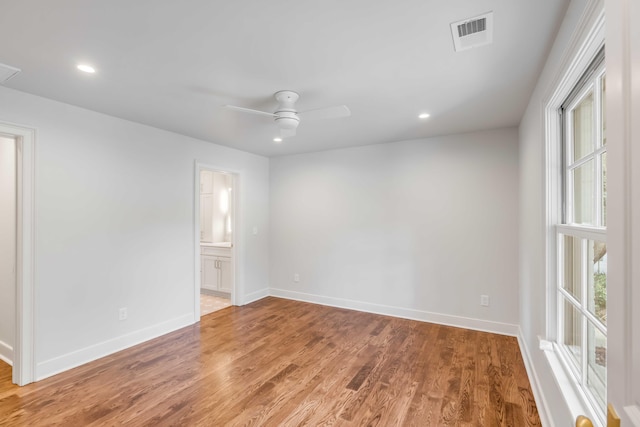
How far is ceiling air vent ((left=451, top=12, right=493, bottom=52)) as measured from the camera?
61.9 inches

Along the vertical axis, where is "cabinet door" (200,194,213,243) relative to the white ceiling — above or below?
below

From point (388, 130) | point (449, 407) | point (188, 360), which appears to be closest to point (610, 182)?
point (449, 407)

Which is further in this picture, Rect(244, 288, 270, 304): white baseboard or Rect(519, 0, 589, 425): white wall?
Rect(244, 288, 270, 304): white baseboard

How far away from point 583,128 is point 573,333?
115 cm

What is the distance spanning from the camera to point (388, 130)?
11.8 ft

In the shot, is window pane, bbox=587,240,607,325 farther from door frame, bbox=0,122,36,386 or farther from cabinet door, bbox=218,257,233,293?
cabinet door, bbox=218,257,233,293

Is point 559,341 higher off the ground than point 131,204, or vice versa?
point 131,204

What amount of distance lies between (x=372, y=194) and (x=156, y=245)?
9.35 ft

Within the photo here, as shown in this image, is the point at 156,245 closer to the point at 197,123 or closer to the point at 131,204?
the point at 131,204

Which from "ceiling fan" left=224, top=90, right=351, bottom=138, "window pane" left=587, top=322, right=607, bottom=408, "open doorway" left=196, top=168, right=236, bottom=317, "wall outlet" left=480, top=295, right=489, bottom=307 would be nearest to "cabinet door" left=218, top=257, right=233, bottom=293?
"open doorway" left=196, top=168, right=236, bottom=317

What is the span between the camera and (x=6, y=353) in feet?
9.36

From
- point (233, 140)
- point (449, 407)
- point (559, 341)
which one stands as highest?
point (233, 140)

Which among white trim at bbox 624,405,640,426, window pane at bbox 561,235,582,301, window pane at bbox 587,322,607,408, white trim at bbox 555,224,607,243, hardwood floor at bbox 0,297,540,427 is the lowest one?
hardwood floor at bbox 0,297,540,427

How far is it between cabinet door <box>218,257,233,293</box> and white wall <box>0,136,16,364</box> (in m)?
2.59
